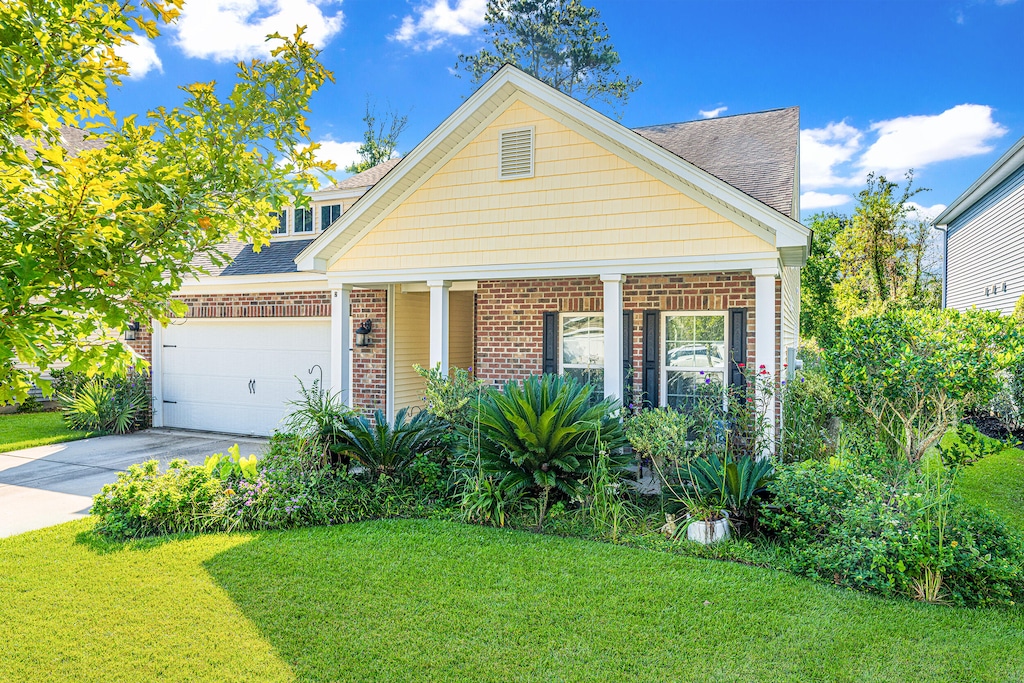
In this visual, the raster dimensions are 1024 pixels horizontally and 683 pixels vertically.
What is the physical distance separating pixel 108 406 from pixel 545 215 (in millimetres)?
9301

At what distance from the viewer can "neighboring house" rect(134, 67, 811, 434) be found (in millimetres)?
7547

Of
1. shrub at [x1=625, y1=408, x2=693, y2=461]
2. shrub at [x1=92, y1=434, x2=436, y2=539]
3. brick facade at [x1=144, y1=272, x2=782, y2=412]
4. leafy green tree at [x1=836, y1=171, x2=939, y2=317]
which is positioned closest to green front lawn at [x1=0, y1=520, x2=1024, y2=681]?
shrub at [x1=92, y1=434, x2=436, y2=539]

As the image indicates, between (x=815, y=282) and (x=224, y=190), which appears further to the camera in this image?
(x=815, y=282)

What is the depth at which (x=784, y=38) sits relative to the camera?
1794 cm

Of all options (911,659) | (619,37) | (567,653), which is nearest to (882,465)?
(911,659)

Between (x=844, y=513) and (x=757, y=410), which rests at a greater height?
(x=757, y=410)

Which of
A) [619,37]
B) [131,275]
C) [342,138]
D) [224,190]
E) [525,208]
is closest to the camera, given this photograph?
[131,275]

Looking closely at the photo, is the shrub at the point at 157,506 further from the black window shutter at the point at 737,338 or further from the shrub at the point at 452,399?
the black window shutter at the point at 737,338

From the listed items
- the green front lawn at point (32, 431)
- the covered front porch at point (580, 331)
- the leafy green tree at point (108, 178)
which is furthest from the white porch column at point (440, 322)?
the green front lawn at point (32, 431)

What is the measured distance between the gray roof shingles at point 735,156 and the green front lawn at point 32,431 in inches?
157

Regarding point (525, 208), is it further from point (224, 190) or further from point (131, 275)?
point (131, 275)

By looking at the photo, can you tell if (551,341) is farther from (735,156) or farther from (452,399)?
(735,156)

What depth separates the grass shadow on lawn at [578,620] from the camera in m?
3.71

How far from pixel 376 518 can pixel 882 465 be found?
4951 millimetres
